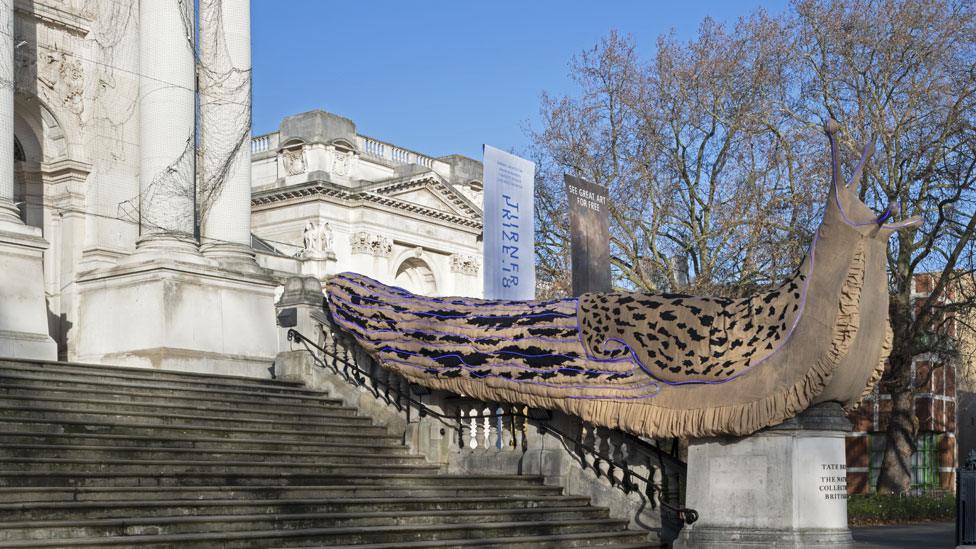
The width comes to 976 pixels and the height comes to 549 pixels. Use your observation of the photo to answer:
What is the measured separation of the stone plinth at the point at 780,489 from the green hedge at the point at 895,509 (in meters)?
10.6

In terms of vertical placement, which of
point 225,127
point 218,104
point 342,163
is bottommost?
point 225,127

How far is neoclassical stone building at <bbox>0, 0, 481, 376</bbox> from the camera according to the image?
1955 centimetres

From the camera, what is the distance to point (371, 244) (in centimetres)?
5694

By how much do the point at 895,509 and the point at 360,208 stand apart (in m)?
35.9

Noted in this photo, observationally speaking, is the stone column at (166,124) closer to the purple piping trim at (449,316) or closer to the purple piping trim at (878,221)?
the purple piping trim at (449,316)

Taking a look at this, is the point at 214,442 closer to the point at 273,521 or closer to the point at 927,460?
the point at 273,521

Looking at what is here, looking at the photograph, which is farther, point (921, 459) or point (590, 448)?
point (921, 459)

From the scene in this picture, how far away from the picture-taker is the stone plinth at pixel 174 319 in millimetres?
19734

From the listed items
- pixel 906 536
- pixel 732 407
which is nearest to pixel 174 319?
pixel 732 407

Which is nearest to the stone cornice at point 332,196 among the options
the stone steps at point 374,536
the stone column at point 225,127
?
the stone column at point 225,127

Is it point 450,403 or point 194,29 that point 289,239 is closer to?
point 194,29

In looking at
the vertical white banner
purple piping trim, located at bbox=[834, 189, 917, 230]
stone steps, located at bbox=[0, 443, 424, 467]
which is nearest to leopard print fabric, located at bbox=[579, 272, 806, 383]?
purple piping trim, located at bbox=[834, 189, 917, 230]

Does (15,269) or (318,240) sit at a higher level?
(318,240)

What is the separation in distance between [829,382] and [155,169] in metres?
12.4
